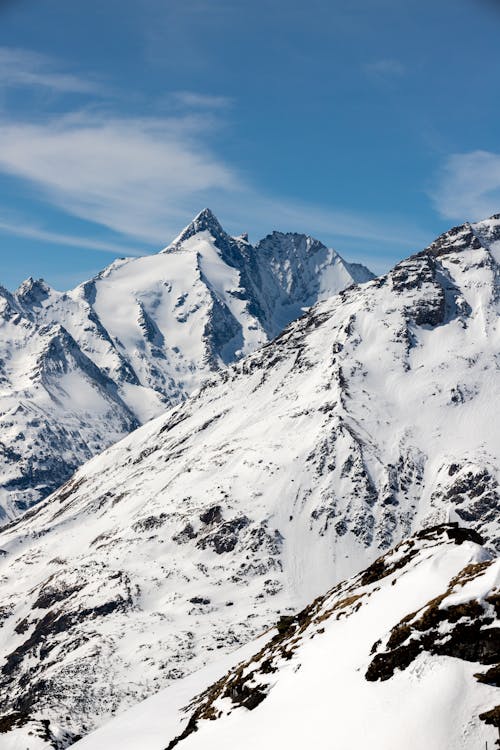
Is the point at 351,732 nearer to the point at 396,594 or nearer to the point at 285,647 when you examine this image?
the point at 396,594

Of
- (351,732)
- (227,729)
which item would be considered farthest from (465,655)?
(227,729)

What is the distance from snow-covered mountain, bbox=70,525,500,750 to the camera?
4072 cm

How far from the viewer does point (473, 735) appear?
3856cm

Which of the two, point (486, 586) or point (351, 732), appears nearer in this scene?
point (351, 732)

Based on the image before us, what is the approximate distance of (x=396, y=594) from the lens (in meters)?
58.0

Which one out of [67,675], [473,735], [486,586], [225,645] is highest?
[486,586]

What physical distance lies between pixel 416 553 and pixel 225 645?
451 feet

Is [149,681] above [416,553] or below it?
below

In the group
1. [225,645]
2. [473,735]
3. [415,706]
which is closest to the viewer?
[473,735]

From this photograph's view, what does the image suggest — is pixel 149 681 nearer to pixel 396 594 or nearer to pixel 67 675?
pixel 67 675

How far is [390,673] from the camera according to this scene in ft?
151

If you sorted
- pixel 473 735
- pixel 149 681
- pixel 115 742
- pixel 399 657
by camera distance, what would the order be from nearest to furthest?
pixel 473 735 < pixel 399 657 < pixel 115 742 < pixel 149 681

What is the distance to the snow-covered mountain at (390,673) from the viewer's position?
40.7 metres

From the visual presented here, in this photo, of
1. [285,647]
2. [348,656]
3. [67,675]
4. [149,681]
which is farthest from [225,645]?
[348,656]
